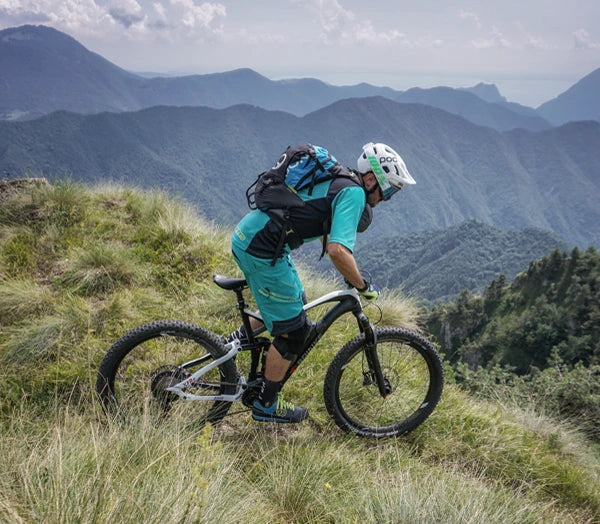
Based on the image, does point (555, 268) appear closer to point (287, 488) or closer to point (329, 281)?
point (329, 281)

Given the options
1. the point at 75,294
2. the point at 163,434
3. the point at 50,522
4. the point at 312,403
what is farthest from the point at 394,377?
the point at 75,294

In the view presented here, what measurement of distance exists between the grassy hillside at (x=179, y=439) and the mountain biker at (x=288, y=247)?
72 cm

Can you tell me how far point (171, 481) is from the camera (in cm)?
237

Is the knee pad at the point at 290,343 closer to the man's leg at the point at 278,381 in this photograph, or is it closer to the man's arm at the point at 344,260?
the man's leg at the point at 278,381

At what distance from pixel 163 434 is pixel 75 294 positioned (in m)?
3.28

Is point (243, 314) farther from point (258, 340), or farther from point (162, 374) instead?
point (162, 374)

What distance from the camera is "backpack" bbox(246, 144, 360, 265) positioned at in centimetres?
319

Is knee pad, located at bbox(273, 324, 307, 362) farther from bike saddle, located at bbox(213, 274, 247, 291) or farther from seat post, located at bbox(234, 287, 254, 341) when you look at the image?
bike saddle, located at bbox(213, 274, 247, 291)

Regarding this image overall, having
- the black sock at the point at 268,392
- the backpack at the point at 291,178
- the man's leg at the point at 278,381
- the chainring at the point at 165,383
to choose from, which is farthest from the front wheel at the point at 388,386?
the backpack at the point at 291,178

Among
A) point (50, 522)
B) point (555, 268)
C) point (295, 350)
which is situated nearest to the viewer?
point (50, 522)

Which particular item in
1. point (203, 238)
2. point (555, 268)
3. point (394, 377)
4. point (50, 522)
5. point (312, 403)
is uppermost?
point (203, 238)

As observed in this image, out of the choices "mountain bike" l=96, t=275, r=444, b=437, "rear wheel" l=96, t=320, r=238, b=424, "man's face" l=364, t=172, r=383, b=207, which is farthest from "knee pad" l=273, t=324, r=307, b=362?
"man's face" l=364, t=172, r=383, b=207

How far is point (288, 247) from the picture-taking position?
3.44m

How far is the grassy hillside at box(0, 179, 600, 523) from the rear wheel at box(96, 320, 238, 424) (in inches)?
7.2
